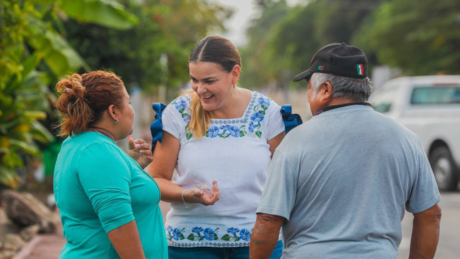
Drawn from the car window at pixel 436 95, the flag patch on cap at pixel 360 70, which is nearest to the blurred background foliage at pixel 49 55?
the flag patch on cap at pixel 360 70

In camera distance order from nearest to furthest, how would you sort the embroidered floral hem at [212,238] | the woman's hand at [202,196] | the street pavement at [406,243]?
the woman's hand at [202,196], the embroidered floral hem at [212,238], the street pavement at [406,243]

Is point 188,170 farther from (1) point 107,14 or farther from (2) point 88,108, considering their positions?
(1) point 107,14

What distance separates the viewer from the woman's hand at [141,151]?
9.97 ft

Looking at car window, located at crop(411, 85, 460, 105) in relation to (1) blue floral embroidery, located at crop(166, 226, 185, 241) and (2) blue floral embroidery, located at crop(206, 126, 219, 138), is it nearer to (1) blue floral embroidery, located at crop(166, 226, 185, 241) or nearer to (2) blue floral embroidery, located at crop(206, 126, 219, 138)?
(2) blue floral embroidery, located at crop(206, 126, 219, 138)

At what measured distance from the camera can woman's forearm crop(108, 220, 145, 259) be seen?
7.68ft

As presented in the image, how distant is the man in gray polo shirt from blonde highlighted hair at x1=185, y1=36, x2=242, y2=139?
2.20 ft

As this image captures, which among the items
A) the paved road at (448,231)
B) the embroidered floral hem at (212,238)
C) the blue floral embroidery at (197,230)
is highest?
the blue floral embroidery at (197,230)

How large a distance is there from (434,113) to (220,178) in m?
8.91

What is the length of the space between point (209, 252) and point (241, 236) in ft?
0.58

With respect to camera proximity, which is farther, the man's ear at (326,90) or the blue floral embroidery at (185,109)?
the blue floral embroidery at (185,109)

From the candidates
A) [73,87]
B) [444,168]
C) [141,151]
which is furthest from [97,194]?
[444,168]

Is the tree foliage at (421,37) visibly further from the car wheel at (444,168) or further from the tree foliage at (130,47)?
the car wheel at (444,168)

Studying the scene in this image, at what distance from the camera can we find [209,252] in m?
2.96

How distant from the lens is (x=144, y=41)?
13.9 meters
